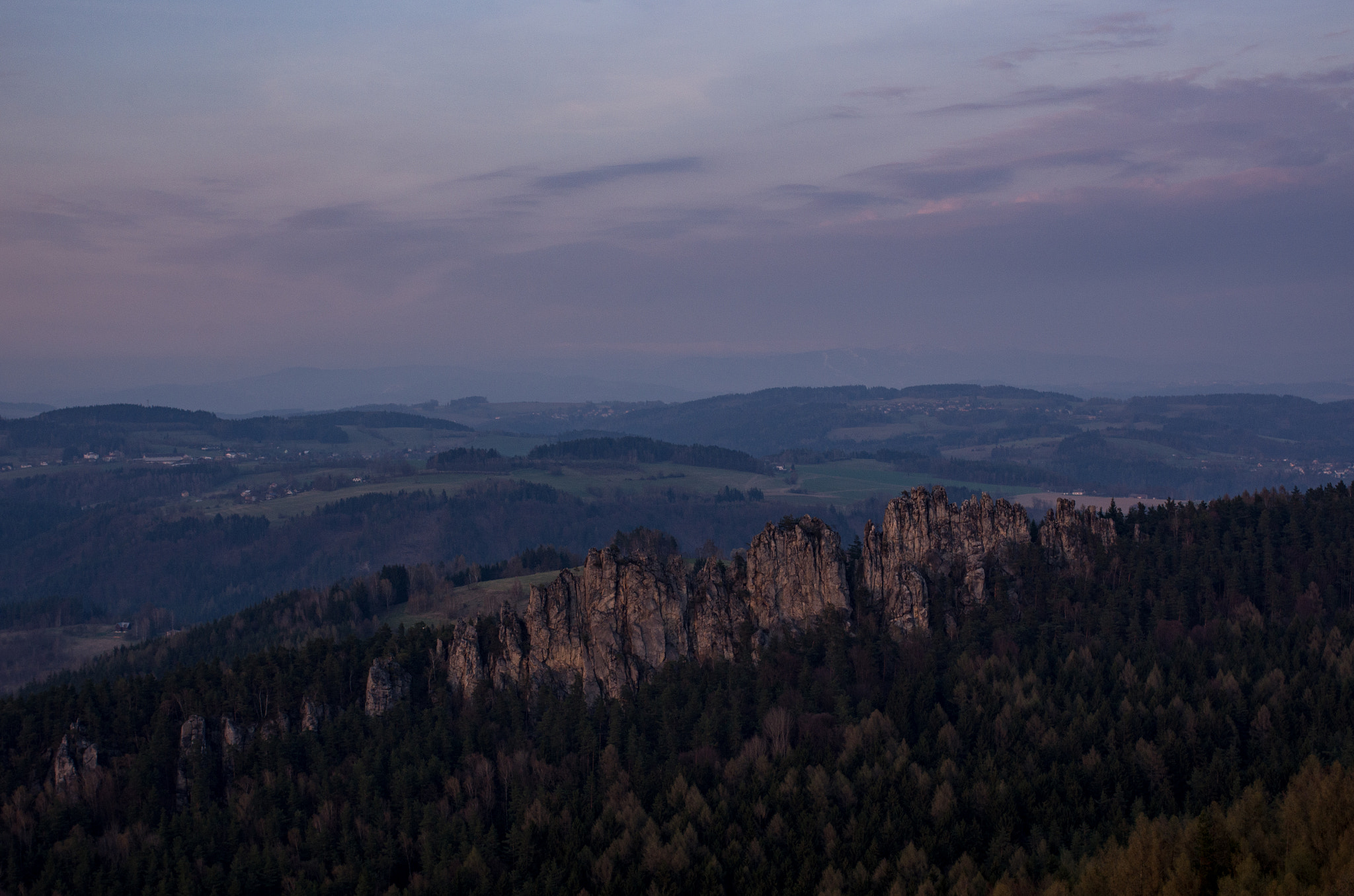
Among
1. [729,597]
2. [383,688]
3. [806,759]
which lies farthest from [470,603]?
[806,759]

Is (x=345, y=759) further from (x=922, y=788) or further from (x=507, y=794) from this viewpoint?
(x=922, y=788)

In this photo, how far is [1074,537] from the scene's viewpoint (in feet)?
408

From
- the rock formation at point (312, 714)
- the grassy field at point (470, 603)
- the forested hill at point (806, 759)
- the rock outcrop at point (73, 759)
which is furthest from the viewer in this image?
the grassy field at point (470, 603)

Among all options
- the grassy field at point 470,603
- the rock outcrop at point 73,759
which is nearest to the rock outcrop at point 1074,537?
the grassy field at point 470,603

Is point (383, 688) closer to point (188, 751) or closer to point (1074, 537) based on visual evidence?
point (188, 751)

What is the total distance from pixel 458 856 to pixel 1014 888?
4062cm

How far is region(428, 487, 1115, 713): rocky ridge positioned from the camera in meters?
115

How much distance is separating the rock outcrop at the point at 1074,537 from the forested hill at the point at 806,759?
201 centimetres

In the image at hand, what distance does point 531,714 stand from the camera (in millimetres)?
109875

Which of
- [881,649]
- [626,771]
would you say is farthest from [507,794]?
[881,649]

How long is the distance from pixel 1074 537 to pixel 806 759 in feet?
173

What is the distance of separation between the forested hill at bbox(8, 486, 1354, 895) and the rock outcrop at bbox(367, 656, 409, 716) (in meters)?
0.56

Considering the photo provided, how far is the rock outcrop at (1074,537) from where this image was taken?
123 metres

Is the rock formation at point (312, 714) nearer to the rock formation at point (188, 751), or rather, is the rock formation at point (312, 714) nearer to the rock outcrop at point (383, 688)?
the rock outcrop at point (383, 688)
